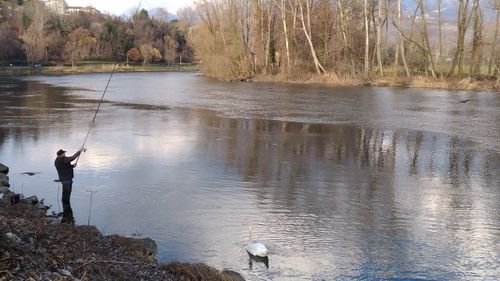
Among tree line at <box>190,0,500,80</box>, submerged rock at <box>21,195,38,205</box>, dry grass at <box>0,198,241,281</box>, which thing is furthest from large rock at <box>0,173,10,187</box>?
tree line at <box>190,0,500,80</box>

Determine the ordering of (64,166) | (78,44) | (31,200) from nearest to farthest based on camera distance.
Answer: (64,166), (31,200), (78,44)

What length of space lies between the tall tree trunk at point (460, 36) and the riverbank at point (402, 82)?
267cm

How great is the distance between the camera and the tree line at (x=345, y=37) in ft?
163

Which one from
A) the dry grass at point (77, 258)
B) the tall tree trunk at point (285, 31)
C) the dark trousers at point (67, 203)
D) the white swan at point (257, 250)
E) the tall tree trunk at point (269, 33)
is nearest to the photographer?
the dry grass at point (77, 258)

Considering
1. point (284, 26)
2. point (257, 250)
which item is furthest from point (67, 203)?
point (284, 26)

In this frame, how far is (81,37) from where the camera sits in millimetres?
102312

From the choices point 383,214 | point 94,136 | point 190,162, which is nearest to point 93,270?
point 383,214

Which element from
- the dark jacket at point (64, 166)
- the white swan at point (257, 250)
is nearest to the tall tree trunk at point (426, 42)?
the dark jacket at point (64, 166)

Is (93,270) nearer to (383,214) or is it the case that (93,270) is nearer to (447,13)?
(383,214)

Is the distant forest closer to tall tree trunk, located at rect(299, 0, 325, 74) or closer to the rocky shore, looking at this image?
tall tree trunk, located at rect(299, 0, 325, 74)

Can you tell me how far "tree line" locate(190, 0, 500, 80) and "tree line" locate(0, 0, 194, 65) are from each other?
24594mm

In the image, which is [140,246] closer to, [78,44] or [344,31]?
[344,31]

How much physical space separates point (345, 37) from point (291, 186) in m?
43.2

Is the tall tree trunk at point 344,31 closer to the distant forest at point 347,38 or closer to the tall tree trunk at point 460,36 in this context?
the distant forest at point 347,38
